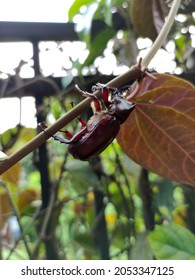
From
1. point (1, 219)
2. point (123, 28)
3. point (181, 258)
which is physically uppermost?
point (123, 28)

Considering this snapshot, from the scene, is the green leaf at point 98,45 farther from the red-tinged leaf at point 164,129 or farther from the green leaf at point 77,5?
the red-tinged leaf at point 164,129

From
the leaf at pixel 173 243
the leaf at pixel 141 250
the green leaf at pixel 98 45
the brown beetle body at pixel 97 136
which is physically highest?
the brown beetle body at pixel 97 136

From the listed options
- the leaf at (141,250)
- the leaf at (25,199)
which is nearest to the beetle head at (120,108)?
the leaf at (141,250)

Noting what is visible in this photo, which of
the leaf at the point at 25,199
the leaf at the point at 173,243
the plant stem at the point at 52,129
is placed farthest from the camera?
the leaf at the point at 25,199

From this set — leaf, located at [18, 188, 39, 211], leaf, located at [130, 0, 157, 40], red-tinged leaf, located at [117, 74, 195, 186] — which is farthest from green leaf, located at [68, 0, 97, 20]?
leaf, located at [18, 188, 39, 211]

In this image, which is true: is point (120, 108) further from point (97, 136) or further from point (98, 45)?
point (98, 45)

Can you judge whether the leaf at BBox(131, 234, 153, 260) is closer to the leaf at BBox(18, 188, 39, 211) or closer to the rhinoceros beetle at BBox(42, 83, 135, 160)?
the leaf at BBox(18, 188, 39, 211)
